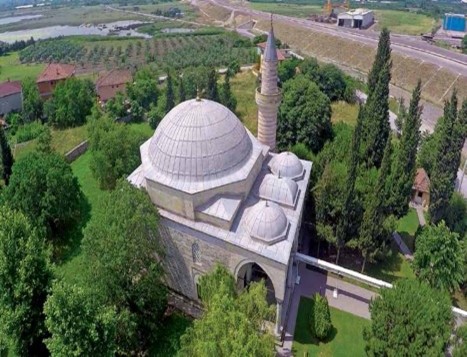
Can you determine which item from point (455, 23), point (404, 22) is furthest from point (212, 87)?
point (404, 22)

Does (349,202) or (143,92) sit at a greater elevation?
(349,202)

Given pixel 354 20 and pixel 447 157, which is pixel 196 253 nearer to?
pixel 447 157

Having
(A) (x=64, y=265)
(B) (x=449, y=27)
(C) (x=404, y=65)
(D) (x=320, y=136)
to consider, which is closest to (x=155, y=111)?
(D) (x=320, y=136)

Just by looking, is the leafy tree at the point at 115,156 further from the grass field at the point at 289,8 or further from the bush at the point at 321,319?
the grass field at the point at 289,8

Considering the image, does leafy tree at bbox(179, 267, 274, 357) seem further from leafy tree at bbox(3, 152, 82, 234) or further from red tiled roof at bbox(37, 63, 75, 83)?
red tiled roof at bbox(37, 63, 75, 83)

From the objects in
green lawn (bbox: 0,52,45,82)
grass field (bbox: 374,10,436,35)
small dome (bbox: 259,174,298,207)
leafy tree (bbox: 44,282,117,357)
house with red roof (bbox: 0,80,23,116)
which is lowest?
green lawn (bbox: 0,52,45,82)

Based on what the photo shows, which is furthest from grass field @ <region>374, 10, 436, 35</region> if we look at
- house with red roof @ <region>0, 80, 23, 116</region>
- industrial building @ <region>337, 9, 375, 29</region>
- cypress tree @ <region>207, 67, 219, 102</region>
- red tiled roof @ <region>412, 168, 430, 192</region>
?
house with red roof @ <region>0, 80, 23, 116</region>
